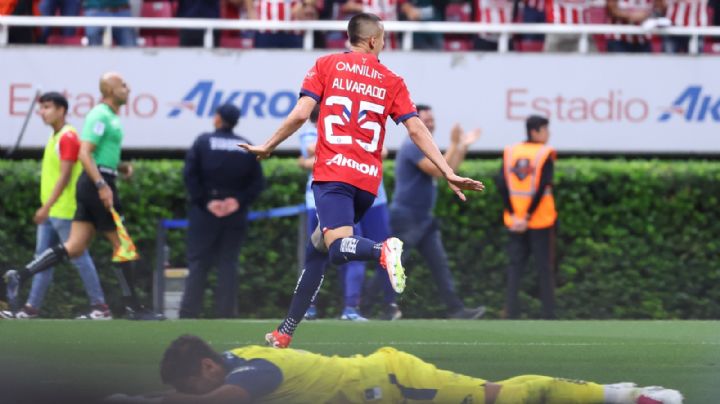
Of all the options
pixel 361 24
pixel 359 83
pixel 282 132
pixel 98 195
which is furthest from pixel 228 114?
pixel 282 132

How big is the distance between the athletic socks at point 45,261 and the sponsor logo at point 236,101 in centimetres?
508

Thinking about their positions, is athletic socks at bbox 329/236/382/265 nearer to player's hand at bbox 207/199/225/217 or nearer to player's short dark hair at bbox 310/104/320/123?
player's short dark hair at bbox 310/104/320/123

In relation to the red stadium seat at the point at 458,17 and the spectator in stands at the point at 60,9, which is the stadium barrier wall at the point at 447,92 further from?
the red stadium seat at the point at 458,17

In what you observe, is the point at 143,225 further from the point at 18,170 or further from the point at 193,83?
the point at 193,83

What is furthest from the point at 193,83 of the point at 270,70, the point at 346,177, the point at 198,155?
the point at 346,177

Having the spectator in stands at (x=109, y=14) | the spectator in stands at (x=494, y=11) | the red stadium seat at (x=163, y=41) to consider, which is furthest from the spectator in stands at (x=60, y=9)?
the spectator in stands at (x=494, y=11)

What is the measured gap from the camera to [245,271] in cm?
1480

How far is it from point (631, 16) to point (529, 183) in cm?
509

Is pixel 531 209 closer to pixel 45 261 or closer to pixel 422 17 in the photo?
pixel 45 261

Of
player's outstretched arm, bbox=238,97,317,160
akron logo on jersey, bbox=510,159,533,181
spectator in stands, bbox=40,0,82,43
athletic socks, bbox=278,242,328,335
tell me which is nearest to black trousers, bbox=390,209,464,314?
akron logo on jersey, bbox=510,159,533,181

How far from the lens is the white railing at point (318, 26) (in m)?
16.7

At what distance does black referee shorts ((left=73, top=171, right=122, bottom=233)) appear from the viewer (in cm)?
1220

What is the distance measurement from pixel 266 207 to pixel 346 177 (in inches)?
240

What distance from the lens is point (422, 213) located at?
13438 millimetres
